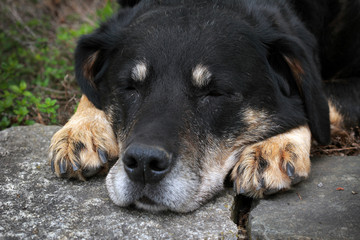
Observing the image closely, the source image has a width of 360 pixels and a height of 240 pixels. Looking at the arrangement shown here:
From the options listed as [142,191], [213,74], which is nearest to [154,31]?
[213,74]

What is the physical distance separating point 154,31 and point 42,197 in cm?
141

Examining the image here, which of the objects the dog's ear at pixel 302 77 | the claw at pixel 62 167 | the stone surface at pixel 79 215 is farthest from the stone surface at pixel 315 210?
the claw at pixel 62 167

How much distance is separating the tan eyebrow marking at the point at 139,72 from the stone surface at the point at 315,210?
117cm

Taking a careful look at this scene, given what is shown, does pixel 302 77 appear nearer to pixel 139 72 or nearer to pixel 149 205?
pixel 139 72

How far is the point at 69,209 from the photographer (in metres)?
2.59

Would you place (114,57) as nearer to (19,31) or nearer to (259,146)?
(259,146)

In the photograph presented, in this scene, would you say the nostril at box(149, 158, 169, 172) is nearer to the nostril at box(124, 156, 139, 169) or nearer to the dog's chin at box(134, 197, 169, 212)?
the nostril at box(124, 156, 139, 169)

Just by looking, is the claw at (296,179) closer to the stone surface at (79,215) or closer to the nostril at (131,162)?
the stone surface at (79,215)

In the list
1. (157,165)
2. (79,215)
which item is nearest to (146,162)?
(157,165)

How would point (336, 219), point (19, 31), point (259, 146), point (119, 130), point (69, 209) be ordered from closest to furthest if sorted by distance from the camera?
point (336, 219), point (69, 209), point (259, 146), point (119, 130), point (19, 31)

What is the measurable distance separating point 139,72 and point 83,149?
684 millimetres

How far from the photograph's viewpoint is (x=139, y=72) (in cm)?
297

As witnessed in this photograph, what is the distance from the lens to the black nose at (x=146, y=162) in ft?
7.71

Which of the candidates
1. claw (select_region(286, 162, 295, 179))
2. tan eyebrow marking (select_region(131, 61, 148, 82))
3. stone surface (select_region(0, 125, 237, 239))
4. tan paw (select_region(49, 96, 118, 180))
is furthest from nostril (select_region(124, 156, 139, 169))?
claw (select_region(286, 162, 295, 179))
